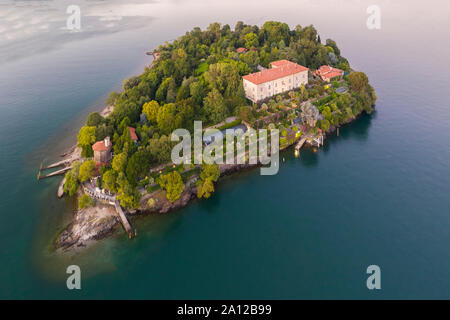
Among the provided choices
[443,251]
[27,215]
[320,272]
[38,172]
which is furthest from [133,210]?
[443,251]

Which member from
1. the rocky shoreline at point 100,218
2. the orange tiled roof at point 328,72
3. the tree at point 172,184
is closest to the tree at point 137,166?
the rocky shoreline at point 100,218

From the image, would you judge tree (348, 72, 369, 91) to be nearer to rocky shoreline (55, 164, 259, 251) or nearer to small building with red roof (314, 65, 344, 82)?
small building with red roof (314, 65, 344, 82)

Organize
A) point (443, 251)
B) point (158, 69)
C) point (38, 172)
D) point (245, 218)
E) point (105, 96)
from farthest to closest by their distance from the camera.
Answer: point (105, 96), point (158, 69), point (38, 172), point (245, 218), point (443, 251)

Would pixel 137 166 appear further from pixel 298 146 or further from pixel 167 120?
pixel 298 146

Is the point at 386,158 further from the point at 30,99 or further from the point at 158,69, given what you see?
the point at 30,99

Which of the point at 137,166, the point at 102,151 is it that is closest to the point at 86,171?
the point at 102,151

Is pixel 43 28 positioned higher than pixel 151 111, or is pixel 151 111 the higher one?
pixel 43 28
